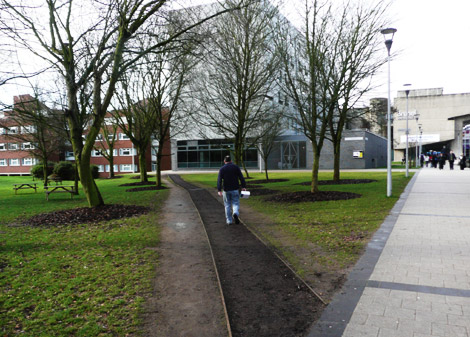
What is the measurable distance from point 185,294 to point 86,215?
730 centimetres

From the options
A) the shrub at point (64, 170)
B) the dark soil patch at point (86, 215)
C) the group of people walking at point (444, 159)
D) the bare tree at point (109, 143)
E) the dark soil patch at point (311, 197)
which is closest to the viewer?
the dark soil patch at point (86, 215)

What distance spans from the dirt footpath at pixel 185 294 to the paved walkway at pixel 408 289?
3.77 feet

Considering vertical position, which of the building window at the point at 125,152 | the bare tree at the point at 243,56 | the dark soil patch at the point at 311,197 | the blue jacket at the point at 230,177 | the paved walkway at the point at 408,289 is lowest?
the paved walkway at the point at 408,289

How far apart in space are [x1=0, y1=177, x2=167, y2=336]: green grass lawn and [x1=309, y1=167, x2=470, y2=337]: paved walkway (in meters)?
2.28

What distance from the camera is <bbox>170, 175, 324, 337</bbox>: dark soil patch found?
358 centimetres

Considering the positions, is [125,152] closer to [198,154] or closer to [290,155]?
[198,154]

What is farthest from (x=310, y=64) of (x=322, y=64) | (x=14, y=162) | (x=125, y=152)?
(x=14, y=162)

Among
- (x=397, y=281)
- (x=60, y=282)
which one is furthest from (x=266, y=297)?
(x=60, y=282)

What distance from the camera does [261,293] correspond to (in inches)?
173

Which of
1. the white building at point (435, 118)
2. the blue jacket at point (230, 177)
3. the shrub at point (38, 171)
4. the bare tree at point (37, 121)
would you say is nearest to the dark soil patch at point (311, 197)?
the blue jacket at point (230, 177)

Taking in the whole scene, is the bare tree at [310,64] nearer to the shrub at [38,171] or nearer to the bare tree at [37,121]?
the bare tree at [37,121]

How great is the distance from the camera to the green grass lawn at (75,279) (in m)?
3.67

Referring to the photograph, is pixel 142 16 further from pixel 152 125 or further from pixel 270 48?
pixel 152 125

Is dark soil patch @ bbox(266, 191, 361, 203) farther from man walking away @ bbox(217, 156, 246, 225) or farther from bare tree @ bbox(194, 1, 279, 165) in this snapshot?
bare tree @ bbox(194, 1, 279, 165)
